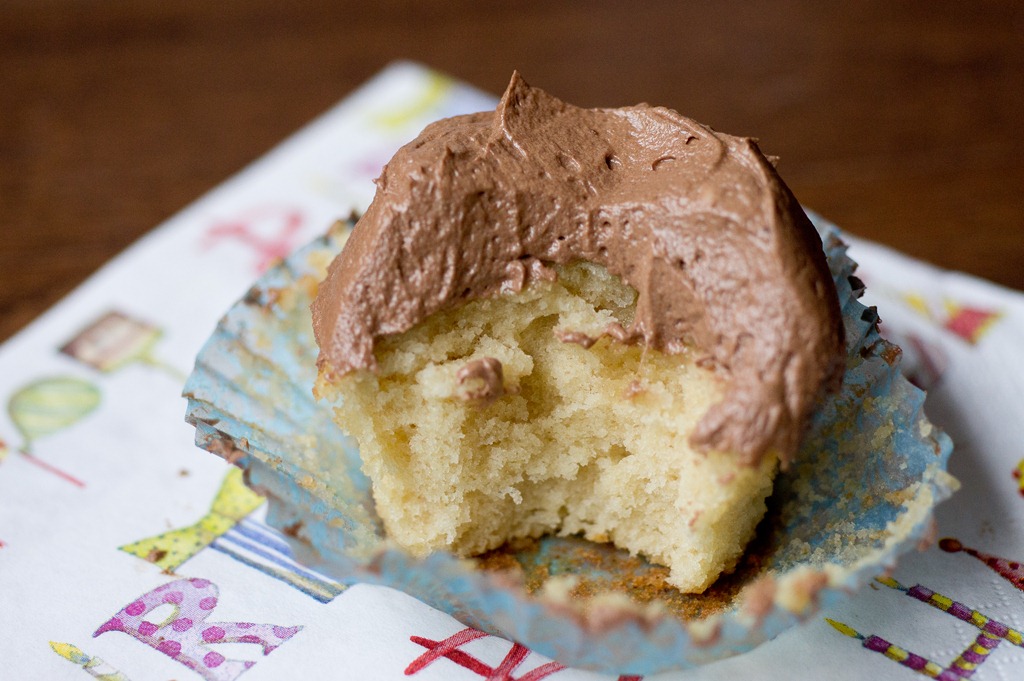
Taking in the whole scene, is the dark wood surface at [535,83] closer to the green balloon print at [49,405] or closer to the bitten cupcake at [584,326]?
the green balloon print at [49,405]

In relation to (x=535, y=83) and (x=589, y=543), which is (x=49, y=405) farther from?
(x=535, y=83)

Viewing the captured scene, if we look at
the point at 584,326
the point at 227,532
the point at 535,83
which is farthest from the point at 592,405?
the point at 535,83

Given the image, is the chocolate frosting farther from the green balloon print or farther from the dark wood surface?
the dark wood surface

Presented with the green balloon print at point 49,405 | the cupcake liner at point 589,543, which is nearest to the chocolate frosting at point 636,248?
the cupcake liner at point 589,543

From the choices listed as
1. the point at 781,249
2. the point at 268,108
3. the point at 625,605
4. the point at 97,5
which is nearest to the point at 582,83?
the point at 268,108

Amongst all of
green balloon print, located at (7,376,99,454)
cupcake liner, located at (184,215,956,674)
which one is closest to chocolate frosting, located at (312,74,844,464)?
cupcake liner, located at (184,215,956,674)

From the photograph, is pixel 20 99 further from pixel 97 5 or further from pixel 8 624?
pixel 8 624

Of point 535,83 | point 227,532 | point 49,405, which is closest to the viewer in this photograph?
point 227,532

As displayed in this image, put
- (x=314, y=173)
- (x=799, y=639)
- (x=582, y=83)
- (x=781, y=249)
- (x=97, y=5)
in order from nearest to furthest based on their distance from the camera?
(x=781, y=249), (x=799, y=639), (x=314, y=173), (x=582, y=83), (x=97, y=5)
